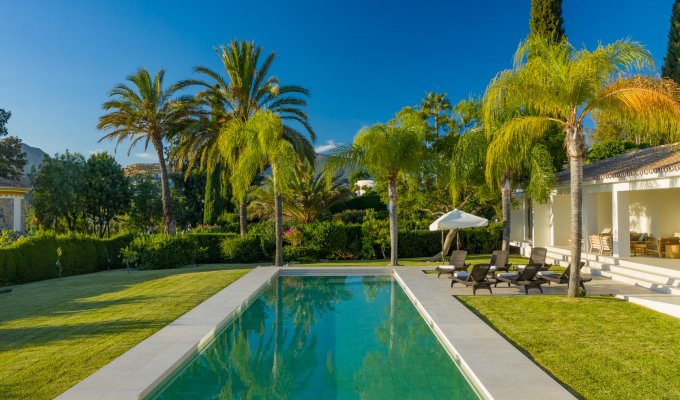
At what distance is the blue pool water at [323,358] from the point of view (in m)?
6.47

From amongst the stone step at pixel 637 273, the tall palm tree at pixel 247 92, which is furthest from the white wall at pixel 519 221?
the tall palm tree at pixel 247 92

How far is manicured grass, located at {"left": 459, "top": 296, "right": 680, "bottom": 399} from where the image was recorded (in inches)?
239

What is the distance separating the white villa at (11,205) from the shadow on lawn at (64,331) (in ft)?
72.1

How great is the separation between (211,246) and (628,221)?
1842 cm

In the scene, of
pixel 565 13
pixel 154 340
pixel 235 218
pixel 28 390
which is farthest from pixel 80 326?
pixel 565 13

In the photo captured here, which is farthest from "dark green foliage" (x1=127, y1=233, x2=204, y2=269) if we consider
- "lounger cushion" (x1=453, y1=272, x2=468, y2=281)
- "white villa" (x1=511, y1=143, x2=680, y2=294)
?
"white villa" (x1=511, y1=143, x2=680, y2=294)

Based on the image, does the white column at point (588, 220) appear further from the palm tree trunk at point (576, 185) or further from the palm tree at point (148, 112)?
the palm tree at point (148, 112)

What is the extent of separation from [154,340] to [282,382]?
272cm

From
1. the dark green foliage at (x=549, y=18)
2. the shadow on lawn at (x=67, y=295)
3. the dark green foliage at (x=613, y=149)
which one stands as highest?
the dark green foliage at (x=549, y=18)

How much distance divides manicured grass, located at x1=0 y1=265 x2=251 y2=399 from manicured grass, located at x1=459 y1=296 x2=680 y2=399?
6.50 m

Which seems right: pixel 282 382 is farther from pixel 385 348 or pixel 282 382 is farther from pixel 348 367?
pixel 385 348

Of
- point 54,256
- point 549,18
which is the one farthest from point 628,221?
point 54,256

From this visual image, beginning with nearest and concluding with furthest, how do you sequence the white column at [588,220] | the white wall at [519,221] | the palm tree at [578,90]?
the palm tree at [578,90] → the white column at [588,220] → the white wall at [519,221]

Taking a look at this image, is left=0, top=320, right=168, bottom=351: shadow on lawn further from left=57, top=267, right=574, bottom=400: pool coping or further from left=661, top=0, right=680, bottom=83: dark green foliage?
left=661, top=0, right=680, bottom=83: dark green foliage
